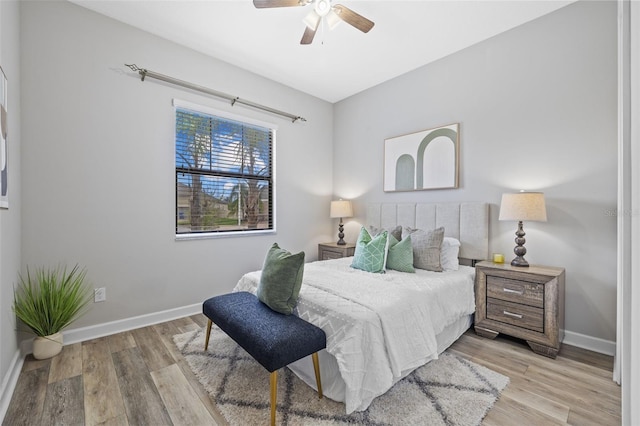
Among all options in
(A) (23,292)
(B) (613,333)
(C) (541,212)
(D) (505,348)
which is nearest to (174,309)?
(A) (23,292)

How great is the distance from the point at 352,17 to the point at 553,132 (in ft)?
6.63

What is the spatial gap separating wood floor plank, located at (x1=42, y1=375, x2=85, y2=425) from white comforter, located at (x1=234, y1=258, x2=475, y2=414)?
1.18m

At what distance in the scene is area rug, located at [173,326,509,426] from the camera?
4.91ft

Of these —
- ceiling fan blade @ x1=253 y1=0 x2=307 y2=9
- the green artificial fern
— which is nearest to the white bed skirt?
the green artificial fern

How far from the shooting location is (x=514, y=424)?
4.83 ft

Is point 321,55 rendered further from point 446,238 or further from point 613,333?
point 613,333

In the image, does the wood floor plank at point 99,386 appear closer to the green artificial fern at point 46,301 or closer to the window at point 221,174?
the green artificial fern at point 46,301

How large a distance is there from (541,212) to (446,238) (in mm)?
847

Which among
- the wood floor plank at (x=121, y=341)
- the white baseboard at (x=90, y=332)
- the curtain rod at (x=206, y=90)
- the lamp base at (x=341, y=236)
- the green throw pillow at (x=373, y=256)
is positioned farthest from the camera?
the lamp base at (x=341, y=236)

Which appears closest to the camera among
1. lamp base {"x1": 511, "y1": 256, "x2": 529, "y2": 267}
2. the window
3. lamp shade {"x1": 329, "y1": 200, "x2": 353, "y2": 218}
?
lamp base {"x1": 511, "y1": 256, "x2": 529, "y2": 267}

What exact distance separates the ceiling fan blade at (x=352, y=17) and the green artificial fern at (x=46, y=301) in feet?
9.79

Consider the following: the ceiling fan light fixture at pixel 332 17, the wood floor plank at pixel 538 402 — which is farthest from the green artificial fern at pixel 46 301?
the wood floor plank at pixel 538 402

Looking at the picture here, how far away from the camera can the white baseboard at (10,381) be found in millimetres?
1549

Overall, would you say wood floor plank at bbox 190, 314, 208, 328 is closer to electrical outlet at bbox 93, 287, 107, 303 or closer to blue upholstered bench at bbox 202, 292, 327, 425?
electrical outlet at bbox 93, 287, 107, 303
